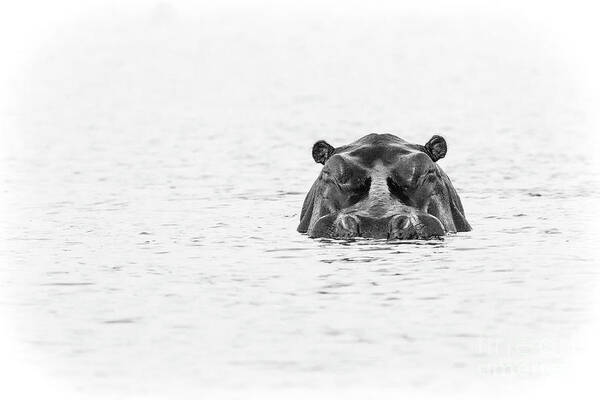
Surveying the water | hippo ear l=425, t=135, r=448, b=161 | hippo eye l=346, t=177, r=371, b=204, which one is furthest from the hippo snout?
hippo ear l=425, t=135, r=448, b=161

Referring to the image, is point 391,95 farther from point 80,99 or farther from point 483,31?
point 483,31

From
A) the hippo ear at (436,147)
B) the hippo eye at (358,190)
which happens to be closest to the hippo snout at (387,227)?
the hippo eye at (358,190)

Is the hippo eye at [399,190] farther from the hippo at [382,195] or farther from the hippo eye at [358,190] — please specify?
the hippo eye at [358,190]

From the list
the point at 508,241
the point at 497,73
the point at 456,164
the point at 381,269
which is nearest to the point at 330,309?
the point at 381,269

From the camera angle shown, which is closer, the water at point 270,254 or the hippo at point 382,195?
the water at point 270,254

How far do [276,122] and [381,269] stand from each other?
2793 centimetres

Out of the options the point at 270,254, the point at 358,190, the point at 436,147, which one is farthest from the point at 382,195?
the point at 436,147

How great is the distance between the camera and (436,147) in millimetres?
20078

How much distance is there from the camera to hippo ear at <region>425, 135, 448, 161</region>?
20.0 metres

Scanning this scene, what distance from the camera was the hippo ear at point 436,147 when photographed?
65.7 feet

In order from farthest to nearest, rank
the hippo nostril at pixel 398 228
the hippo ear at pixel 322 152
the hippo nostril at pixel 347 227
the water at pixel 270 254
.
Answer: the hippo ear at pixel 322 152
the hippo nostril at pixel 347 227
the hippo nostril at pixel 398 228
the water at pixel 270 254

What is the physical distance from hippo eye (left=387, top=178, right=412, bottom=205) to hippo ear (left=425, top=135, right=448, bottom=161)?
5.11 ft

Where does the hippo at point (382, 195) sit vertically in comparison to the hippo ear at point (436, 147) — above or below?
below

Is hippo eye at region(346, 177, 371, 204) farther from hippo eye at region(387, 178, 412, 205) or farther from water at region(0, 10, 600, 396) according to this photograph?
water at region(0, 10, 600, 396)
